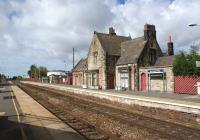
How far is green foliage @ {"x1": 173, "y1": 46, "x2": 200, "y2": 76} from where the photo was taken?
31.7 metres

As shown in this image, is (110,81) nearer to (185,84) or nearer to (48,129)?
(185,84)

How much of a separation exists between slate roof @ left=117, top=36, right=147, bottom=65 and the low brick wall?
945cm

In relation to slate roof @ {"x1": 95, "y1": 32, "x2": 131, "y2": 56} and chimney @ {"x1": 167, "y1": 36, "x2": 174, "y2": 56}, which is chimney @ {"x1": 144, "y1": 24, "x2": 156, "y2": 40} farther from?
slate roof @ {"x1": 95, "y1": 32, "x2": 131, "y2": 56}

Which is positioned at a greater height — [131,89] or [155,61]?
[155,61]

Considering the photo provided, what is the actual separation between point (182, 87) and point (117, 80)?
15.6 meters

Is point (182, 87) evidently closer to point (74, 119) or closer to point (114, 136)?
point (74, 119)

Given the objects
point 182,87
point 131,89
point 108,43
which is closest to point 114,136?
point 182,87

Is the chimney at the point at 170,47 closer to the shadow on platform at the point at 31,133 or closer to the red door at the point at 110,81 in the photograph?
the red door at the point at 110,81

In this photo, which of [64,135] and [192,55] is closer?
[64,135]

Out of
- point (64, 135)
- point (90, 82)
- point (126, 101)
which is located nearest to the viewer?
point (64, 135)

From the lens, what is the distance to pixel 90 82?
189 ft

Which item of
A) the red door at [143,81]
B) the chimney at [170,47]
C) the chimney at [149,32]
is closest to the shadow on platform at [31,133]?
the red door at [143,81]

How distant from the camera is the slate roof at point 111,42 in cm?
5191

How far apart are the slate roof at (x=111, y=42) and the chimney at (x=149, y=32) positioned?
7.21 meters
